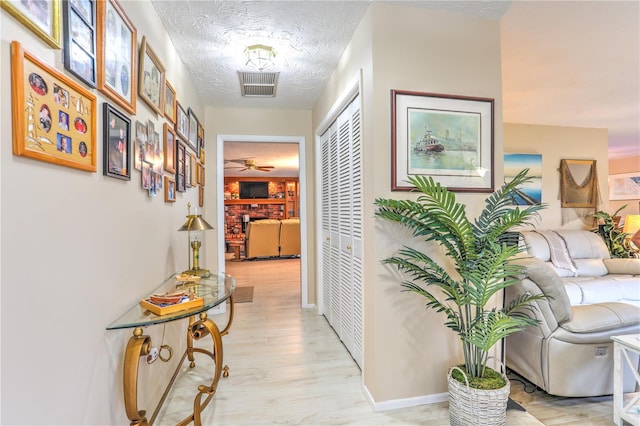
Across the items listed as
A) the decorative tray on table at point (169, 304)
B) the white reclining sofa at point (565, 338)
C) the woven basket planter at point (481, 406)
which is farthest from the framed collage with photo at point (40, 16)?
the white reclining sofa at point (565, 338)

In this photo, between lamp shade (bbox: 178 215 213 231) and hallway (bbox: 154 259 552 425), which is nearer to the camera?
hallway (bbox: 154 259 552 425)

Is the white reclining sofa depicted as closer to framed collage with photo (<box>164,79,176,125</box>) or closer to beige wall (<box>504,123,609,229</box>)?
framed collage with photo (<box>164,79,176,125</box>)

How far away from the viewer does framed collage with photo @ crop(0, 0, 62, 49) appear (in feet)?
2.58

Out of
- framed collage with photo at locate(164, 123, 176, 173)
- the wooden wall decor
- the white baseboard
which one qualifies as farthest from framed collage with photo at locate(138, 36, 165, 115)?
the wooden wall decor

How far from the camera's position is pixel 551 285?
1858 mm

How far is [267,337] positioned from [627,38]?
383 cm

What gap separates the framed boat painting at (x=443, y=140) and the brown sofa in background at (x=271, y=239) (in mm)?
5995

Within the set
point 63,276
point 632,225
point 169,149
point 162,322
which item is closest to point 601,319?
point 162,322

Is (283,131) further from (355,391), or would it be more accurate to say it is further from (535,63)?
(355,391)

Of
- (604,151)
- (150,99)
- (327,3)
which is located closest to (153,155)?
(150,99)

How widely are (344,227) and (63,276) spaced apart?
6.44ft

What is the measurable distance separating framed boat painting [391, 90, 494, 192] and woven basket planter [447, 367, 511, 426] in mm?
1134

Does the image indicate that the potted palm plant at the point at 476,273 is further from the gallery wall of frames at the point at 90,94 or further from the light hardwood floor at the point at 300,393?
the gallery wall of frames at the point at 90,94

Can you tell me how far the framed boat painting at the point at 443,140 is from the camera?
1.88m
